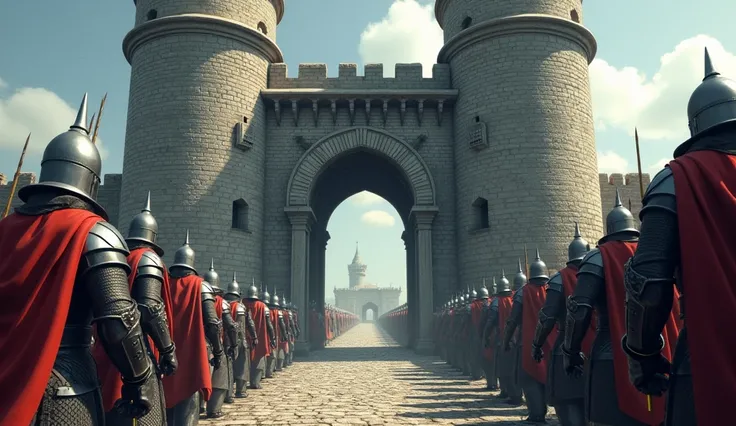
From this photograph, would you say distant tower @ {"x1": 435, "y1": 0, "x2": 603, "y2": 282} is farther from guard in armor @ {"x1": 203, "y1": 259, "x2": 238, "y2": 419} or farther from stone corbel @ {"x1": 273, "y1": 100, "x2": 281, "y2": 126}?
guard in armor @ {"x1": 203, "y1": 259, "x2": 238, "y2": 419}

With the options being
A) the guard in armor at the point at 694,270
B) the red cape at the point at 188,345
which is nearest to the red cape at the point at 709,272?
the guard in armor at the point at 694,270

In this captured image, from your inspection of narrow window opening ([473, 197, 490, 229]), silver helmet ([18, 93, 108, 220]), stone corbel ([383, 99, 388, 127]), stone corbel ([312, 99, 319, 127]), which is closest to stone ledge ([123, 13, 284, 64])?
stone corbel ([312, 99, 319, 127])

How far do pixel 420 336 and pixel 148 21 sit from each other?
12.2m

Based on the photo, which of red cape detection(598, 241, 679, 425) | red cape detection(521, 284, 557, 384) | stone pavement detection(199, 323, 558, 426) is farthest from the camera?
stone pavement detection(199, 323, 558, 426)

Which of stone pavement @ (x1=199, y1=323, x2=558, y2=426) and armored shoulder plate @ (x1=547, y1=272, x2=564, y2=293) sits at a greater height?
armored shoulder plate @ (x1=547, y1=272, x2=564, y2=293)

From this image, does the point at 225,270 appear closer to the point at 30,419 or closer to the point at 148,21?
the point at 148,21

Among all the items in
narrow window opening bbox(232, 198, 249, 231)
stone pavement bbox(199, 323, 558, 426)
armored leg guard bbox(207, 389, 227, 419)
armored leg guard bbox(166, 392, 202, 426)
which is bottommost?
stone pavement bbox(199, 323, 558, 426)

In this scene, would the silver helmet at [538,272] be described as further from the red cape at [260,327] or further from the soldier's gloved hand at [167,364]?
the red cape at [260,327]

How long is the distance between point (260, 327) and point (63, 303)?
737cm

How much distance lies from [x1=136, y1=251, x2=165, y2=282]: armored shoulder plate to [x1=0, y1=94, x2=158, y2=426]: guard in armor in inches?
29.6

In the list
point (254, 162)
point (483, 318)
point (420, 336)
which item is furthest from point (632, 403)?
point (254, 162)

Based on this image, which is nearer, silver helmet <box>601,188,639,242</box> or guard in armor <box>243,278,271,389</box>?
silver helmet <box>601,188,639,242</box>

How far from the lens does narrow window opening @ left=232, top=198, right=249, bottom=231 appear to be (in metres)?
15.3

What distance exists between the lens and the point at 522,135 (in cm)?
1482
